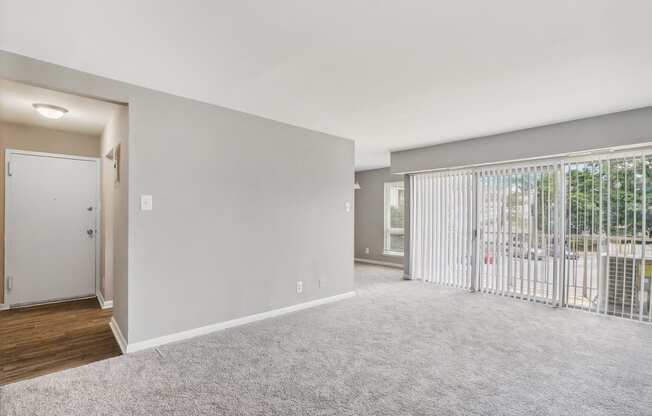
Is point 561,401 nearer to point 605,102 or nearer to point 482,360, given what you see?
point 482,360

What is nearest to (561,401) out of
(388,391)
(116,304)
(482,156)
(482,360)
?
(482,360)

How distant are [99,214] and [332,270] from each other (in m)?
3.47

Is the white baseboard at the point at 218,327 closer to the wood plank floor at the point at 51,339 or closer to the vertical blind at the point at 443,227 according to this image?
the wood plank floor at the point at 51,339

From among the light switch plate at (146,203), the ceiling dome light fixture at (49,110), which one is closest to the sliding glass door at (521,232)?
the light switch plate at (146,203)

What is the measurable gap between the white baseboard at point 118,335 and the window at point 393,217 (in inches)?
219

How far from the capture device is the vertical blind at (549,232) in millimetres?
3650

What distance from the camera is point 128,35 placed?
6.72 feet

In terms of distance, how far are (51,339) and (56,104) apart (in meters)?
2.33

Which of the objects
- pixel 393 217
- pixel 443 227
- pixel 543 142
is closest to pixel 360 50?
pixel 543 142

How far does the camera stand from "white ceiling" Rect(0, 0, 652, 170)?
5.92ft

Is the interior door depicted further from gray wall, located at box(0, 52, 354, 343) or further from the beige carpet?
the beige carpet

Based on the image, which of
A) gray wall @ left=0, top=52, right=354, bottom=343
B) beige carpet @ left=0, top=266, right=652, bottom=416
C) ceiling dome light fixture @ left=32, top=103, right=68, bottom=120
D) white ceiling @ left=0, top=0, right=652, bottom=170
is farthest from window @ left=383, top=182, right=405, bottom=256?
ceiling dome light fixture @ left=32, top=103, right=68, bottom=120

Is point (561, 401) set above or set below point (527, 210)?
below

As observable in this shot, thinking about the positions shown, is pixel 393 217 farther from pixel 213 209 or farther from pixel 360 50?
pixel 360 50
